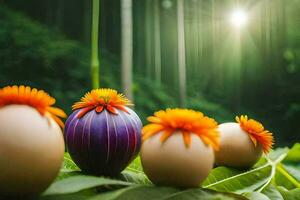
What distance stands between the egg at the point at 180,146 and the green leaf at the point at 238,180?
65 mm

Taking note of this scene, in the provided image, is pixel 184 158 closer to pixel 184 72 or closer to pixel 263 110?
pixel 263 110

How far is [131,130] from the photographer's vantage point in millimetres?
290

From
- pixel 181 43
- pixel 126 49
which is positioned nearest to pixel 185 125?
pixel 126 49

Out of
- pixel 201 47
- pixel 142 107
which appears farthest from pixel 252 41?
pixel 142 107

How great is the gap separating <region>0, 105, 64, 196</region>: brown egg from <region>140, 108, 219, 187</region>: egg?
0.06m

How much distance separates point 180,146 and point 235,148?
0.35 feet

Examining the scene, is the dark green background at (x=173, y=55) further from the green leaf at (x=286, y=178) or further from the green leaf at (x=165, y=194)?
the green leaf at (x=165, y=194)

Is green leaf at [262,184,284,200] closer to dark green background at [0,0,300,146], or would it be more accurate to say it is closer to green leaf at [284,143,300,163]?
green leaf at [284,143,300,163]

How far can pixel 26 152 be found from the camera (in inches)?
8.8

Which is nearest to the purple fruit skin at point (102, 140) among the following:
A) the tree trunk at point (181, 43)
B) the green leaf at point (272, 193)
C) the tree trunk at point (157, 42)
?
the green leaf at point (272, 193)

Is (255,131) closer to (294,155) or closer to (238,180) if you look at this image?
(238,180)

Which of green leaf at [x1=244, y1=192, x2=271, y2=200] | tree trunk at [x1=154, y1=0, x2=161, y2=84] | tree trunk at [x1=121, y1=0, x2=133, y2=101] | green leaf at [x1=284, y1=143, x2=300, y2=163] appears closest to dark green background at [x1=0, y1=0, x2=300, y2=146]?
tree trunk at [x1=154, y1=0, x2=161, y2=84]

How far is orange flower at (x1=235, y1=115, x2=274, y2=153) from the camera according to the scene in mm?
345

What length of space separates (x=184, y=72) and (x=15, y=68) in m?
2.47
